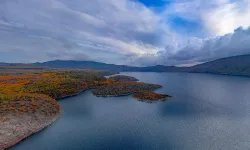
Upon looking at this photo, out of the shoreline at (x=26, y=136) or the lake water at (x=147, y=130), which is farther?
the lake water at (x=147, y=130)

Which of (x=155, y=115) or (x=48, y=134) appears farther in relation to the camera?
(x=155, y=115)

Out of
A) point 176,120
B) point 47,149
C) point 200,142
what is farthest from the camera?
point 176,120

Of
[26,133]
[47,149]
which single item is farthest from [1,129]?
[47,149]

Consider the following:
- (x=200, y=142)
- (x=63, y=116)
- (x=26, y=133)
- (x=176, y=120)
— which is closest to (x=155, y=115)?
(x=176, y=120)

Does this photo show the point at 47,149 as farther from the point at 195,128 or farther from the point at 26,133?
the point at 195,128

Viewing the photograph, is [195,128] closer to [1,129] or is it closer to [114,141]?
[114,141]

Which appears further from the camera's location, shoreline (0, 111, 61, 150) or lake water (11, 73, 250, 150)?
lake water (11, 73, 250, 150)

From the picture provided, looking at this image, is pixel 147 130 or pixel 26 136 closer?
pixel 26 136

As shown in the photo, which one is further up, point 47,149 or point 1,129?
point 1,129

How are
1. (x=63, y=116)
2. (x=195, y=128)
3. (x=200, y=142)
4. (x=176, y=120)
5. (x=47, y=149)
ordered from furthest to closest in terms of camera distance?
(x=63, y=116), (x=176, y=120), (x=195, y=128), (x=200, y=142), (x=47, y=149)

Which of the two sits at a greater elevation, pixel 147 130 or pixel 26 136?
pixel 147 130
